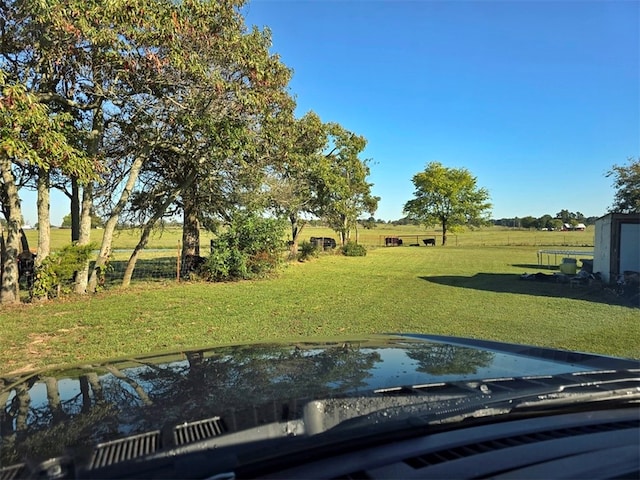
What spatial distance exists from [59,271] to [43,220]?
1491 mm

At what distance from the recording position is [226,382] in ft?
7.87

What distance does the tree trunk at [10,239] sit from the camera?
1064cm

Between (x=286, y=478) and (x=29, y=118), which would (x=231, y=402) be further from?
(x=29, y=118)

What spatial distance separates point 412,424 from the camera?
5.79 feet

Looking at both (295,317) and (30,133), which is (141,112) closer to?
(30,133)

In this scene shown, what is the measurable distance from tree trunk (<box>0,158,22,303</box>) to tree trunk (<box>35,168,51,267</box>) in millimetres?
459

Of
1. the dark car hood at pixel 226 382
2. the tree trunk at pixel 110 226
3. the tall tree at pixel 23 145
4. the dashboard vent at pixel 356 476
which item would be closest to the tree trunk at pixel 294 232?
the tree trunk at pixel 110 226

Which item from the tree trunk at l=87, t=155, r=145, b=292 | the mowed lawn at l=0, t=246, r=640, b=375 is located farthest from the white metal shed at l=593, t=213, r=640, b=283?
the tree trunk at l=87, t=155, r=145, b=292

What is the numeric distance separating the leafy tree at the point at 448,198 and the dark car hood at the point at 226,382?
162 feet

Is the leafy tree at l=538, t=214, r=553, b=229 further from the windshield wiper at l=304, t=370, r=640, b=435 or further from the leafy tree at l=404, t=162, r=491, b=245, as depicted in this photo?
the windshield wiper at l=304, t=370, r=640, b=435

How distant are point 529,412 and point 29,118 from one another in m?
8.40

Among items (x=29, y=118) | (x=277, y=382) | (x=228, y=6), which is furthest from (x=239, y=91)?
(x=277, y=382)

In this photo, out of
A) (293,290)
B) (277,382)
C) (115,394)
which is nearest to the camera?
(115,394)

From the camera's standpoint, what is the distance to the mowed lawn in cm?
721
